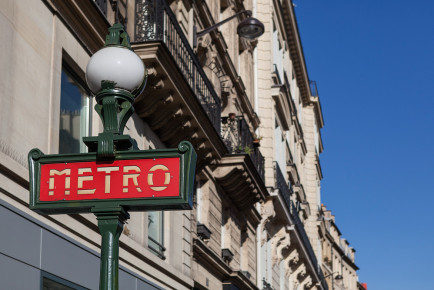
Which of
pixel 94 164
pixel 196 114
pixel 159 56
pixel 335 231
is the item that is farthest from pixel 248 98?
pixel 335 231

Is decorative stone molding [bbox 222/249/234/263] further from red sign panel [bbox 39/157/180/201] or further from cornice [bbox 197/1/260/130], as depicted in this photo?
red sign panel [bbox 39/157/180/201]

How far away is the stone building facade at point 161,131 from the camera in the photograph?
1041 cm

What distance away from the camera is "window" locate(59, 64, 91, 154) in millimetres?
12328

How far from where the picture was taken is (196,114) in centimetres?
1777

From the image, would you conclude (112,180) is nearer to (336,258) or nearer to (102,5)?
(102,5)

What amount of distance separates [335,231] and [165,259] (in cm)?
7411

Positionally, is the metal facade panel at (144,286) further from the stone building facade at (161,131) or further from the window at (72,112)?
the window at (72,112)

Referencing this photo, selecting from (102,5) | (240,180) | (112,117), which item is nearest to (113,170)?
(112,117)

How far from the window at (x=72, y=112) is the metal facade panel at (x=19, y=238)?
2042 millimetres

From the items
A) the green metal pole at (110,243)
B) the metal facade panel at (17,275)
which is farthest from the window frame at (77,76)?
the green metal pole at (110,243)

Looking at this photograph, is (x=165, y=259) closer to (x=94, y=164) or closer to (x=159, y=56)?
(x=159, y=56)

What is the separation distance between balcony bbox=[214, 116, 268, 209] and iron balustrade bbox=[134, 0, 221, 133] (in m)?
2.61

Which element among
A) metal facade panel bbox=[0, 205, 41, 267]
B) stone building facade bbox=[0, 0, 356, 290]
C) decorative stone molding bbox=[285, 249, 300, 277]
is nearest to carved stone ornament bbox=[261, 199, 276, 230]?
stone building facade bbox=[0, 0, 356, 290]

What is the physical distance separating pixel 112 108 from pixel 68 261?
6.26 m
